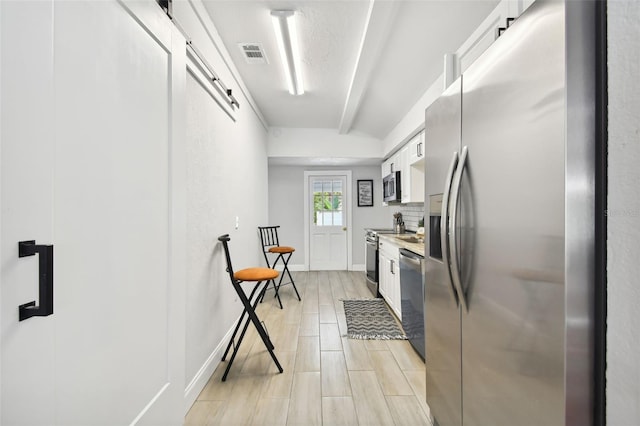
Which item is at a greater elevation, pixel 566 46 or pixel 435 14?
pixel 435 14

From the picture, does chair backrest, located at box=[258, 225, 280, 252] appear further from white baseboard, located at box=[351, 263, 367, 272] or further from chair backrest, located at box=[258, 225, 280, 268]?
white baseboard, located at box=[351, 263, 367, 272]

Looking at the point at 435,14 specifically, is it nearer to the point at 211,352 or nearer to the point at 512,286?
the point at 512,286

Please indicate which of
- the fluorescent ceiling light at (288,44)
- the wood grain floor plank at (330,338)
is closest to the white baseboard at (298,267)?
the wood grain floor plank at (330,338)

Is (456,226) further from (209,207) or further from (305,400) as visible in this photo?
(209,207)

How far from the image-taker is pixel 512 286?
937 millimetres

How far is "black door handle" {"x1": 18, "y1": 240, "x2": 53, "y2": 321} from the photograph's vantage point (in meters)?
0.66

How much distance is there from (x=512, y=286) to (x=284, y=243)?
5.18 m

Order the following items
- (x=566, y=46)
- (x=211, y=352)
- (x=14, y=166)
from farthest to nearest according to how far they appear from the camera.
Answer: (x=211, y=352), (x=566, y=46), (x=14, y=166)

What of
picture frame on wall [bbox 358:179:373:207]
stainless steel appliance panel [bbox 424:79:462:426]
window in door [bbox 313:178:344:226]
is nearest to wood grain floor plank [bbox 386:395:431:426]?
stainless steel appliance panel [bbox 424:79:462:426]

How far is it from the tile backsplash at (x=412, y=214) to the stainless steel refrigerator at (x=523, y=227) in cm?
309

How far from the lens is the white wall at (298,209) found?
5938 mm

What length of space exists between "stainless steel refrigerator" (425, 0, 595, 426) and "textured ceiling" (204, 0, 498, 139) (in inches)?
40.1

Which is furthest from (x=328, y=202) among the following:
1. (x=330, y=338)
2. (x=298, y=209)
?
(x=330, y=338)

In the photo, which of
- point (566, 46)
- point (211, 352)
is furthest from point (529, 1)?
point (211, 352)
